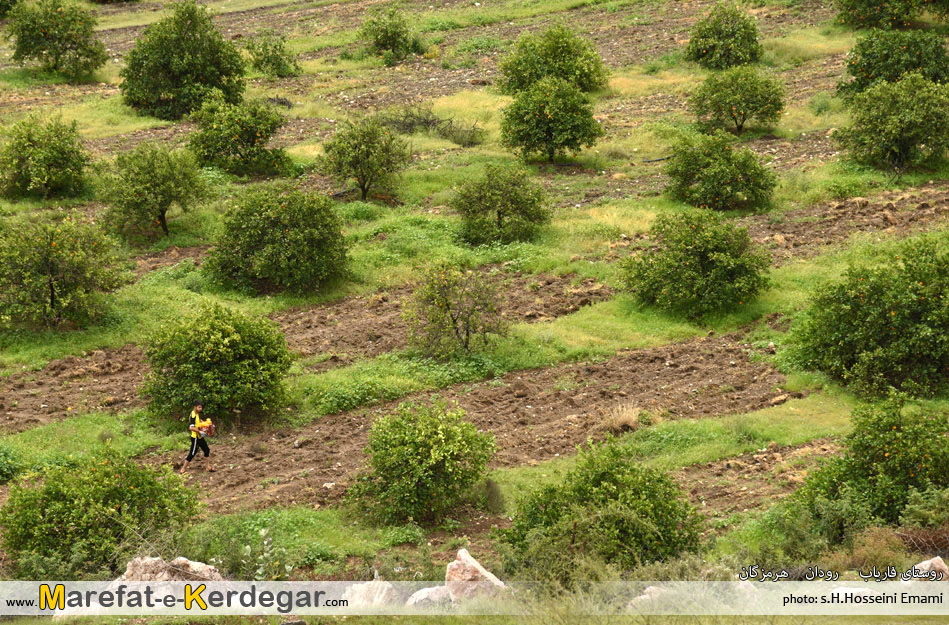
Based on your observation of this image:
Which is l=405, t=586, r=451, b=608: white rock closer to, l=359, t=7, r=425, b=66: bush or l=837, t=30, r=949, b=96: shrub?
l=837, t=30, r=949, b=96: shrub

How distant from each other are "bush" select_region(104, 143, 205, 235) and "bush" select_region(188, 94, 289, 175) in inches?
118

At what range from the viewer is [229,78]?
3044 centimetres

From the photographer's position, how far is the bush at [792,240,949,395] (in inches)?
645

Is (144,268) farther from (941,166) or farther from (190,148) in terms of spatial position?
(941,166)

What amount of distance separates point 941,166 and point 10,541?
2043 centimetres

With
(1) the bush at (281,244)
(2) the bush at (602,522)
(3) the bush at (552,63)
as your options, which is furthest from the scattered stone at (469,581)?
(3) the bush at (552,63)

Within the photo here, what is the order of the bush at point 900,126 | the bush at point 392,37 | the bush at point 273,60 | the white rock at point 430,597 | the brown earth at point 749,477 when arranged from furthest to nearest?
the bush at point 392,37 < the bush at point 273,60 < the bush at point 900,126 < the brown earth at point 749,477 < the white rock at point 430,597

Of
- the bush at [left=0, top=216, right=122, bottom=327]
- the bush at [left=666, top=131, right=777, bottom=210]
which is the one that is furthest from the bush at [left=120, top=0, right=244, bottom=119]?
the bush at [left=666, top=131, right=777, bottom=210]

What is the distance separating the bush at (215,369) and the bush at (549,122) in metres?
11.4

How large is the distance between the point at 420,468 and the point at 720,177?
12.3 metres

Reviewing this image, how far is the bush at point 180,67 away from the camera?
97.9 feet

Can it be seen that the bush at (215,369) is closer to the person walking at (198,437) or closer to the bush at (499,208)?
the person walking at (198,437)

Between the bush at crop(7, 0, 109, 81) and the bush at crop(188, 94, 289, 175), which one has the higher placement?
the bush at crop(7, 0, 109, 81)

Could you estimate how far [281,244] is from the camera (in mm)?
20594
